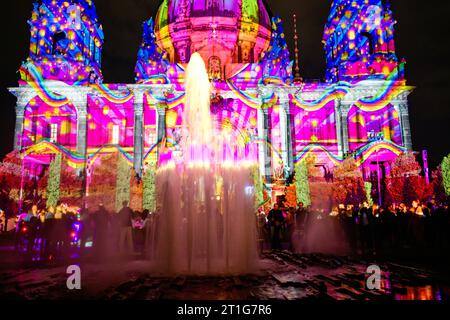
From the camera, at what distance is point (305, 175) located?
36.8m

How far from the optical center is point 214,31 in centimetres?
5228

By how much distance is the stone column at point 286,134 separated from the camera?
140ft

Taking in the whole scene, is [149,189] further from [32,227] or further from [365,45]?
[365,45]

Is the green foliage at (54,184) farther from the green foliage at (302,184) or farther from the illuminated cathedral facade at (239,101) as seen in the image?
the green foliage at (302,184)

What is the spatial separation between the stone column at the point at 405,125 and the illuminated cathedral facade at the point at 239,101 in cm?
11

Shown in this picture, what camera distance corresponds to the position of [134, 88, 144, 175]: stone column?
42.3m

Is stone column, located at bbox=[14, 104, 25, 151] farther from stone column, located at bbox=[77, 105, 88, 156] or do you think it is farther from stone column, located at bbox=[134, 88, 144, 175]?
stone column, located at bbox=[134, 88, 144, 175]

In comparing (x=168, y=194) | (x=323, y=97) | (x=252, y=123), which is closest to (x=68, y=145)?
(x=252, y=123)

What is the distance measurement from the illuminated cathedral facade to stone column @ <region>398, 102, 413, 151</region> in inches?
4.5

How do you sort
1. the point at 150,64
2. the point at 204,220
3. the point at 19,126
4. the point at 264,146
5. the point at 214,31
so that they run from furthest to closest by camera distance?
the point at 214,31
the point at 150,64
the point at 264,146
the point at 19,126
the point at 204,220

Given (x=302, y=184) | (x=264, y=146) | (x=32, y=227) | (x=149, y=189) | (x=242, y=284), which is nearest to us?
(x=242, y=284)

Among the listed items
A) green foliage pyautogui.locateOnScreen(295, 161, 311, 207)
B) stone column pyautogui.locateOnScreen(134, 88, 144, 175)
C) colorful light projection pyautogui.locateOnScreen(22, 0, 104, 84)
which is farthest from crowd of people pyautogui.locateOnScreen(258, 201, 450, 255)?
colorful light projection pyautogui.locateOnScreen(22, 0, 104, 84)

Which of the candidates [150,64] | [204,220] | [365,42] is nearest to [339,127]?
[365,42]

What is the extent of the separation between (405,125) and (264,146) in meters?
16.1
